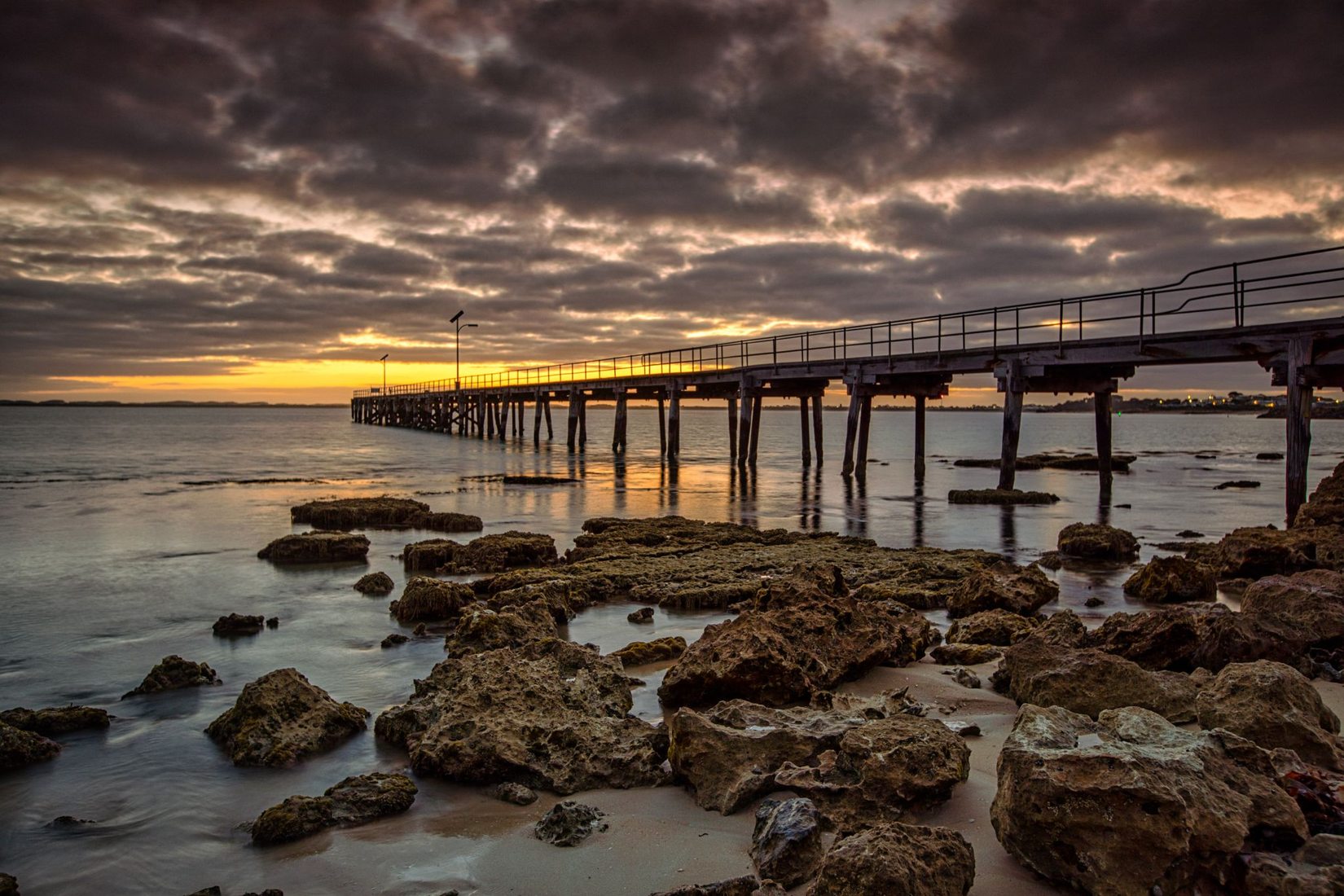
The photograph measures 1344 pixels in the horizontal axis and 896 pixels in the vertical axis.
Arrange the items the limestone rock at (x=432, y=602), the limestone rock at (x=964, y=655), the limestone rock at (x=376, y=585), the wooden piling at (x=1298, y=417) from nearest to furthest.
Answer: the limestone rock at (x=964, y=655)
the limestone rock at (x=432, y=602)
the limestone rock at (x=376, y=585)
the wooden piling at (x=1298, y=417)

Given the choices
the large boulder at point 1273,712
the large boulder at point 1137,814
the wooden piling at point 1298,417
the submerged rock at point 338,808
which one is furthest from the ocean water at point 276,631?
the large boulder at point 1273,712

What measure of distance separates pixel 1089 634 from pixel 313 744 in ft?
18.8

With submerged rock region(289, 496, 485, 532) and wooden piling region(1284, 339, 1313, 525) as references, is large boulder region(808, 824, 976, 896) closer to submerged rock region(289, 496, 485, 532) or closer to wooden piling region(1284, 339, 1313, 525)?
submerged rock region(289, 496, 485, 532)

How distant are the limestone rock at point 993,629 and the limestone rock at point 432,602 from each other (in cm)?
500

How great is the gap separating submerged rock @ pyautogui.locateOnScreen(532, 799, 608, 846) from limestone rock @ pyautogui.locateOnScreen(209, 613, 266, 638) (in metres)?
6.39

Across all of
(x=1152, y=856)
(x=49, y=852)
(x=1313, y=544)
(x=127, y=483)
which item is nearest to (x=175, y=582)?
(x=49, y=852)

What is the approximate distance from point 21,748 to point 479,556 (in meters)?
6.95

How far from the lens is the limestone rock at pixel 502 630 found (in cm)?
719

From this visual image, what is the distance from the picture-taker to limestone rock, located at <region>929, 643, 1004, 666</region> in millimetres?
6730

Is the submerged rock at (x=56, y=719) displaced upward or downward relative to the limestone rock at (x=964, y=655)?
downward

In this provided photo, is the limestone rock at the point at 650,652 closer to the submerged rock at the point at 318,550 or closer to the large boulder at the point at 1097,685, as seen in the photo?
the large boulder at the point at 1097,685

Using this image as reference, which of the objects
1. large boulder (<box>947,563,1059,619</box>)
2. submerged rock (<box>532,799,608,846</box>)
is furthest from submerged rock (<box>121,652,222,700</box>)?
large boulder (<box>947,563,1059,619</box>)

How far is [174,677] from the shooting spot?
23.7 ft

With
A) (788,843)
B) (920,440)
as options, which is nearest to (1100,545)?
(788,843)
